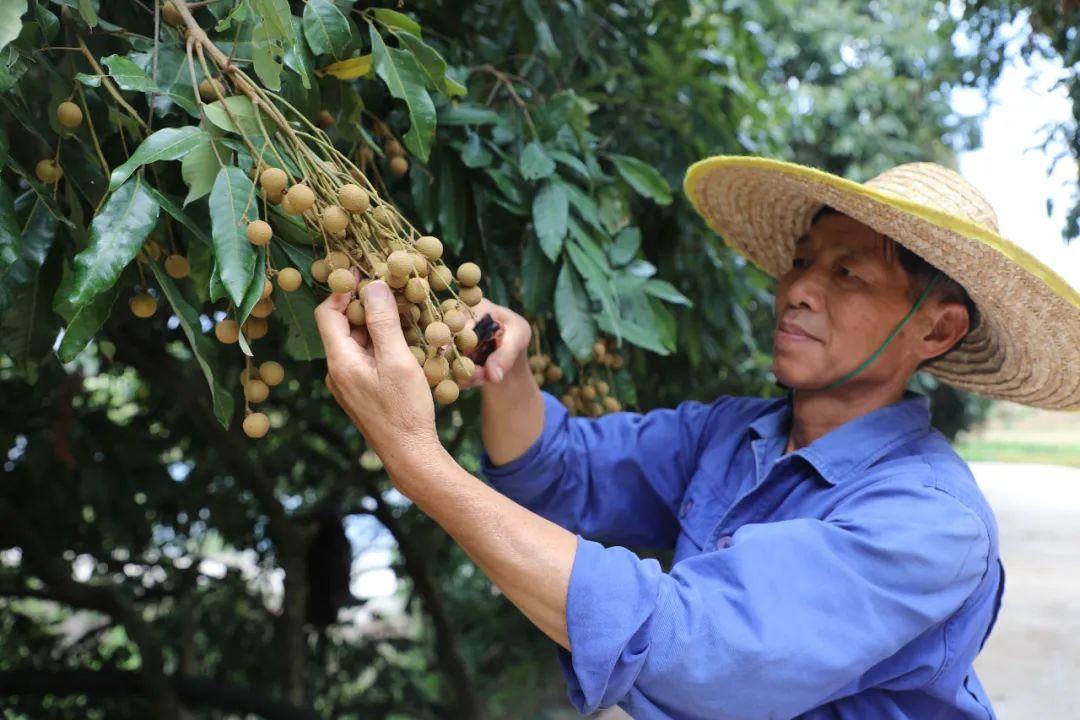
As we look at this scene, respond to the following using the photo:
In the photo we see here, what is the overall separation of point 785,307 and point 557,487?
0.38 meters

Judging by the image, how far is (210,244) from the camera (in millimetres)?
945

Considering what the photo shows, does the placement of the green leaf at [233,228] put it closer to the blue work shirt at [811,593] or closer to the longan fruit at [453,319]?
the longan fruit at [453,319]

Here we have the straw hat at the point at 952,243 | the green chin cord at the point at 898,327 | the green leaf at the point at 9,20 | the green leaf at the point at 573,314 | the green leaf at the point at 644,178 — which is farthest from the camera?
the green leaf at the point at 644,178

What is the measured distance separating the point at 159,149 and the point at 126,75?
0.08 m

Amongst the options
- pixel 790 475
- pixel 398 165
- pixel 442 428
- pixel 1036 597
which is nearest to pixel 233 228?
pixel 398 165

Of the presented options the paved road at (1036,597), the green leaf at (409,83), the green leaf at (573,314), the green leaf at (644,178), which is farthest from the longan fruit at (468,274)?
the paved road at (1036,597)

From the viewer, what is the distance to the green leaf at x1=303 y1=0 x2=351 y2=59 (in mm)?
955

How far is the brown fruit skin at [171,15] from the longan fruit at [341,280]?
0.99 feet

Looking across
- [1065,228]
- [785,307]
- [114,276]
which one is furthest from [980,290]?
[1065,228]

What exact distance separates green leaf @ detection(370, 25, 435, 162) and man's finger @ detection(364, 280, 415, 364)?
221mm

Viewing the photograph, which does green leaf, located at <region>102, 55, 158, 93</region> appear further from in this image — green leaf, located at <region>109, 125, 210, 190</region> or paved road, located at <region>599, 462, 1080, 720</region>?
paved road, located at <region>599, 462, 1080, 720</region>

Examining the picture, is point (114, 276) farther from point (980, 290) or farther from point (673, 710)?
point (980, 290)

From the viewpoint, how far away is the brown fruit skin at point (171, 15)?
985 millimetres

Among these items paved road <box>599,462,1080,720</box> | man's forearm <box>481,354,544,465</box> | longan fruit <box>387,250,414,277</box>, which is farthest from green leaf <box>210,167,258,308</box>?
paved road <box>599,462,1080,720</box>
